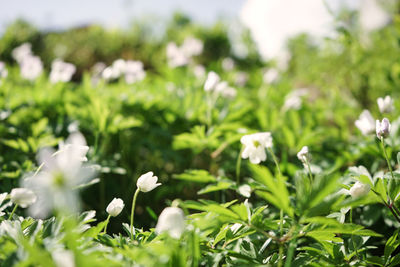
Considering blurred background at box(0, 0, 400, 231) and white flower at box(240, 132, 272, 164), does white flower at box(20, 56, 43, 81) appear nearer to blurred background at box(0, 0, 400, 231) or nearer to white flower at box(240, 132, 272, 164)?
blurred background at box(0, 0, 400, 231)

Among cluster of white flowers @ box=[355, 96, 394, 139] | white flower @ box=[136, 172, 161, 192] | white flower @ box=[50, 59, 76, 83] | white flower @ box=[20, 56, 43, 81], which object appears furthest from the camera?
white flower @ box=[20, 56, 43, 81]

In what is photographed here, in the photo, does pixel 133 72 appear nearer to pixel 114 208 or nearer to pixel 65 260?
pixel 114 208

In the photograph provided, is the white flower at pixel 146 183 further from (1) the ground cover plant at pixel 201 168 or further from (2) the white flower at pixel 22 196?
(2) the white flower at pixel 22 196

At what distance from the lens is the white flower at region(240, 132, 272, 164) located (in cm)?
126

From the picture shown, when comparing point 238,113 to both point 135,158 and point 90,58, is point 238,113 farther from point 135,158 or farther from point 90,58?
point 90,58

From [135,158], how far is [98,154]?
589 mm

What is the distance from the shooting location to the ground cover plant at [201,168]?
824mm

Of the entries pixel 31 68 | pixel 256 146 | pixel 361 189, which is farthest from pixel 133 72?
pixel 361 189

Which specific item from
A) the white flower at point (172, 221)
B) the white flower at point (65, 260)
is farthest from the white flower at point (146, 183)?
the white flower at point (65, 260)

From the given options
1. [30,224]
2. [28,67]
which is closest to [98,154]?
[30,224]

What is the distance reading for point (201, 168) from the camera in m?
2.42

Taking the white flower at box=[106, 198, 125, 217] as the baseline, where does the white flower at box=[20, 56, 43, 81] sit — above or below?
above

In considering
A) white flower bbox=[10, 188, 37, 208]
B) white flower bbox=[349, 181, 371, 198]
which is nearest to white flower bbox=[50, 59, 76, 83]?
white flower bbox=[10, 188, 37, 208]

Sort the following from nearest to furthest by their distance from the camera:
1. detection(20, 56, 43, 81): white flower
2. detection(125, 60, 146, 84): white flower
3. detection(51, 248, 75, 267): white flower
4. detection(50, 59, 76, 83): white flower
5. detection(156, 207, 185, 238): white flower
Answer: detection(51, 248, 75, 267): white flower
detection(156, 207, 185, 238): white flower
detection(50, 59, 76, 83): white flower
detection(125, 60, 146, 84): white flower
detection(20, 56, 43, 81): white flower
